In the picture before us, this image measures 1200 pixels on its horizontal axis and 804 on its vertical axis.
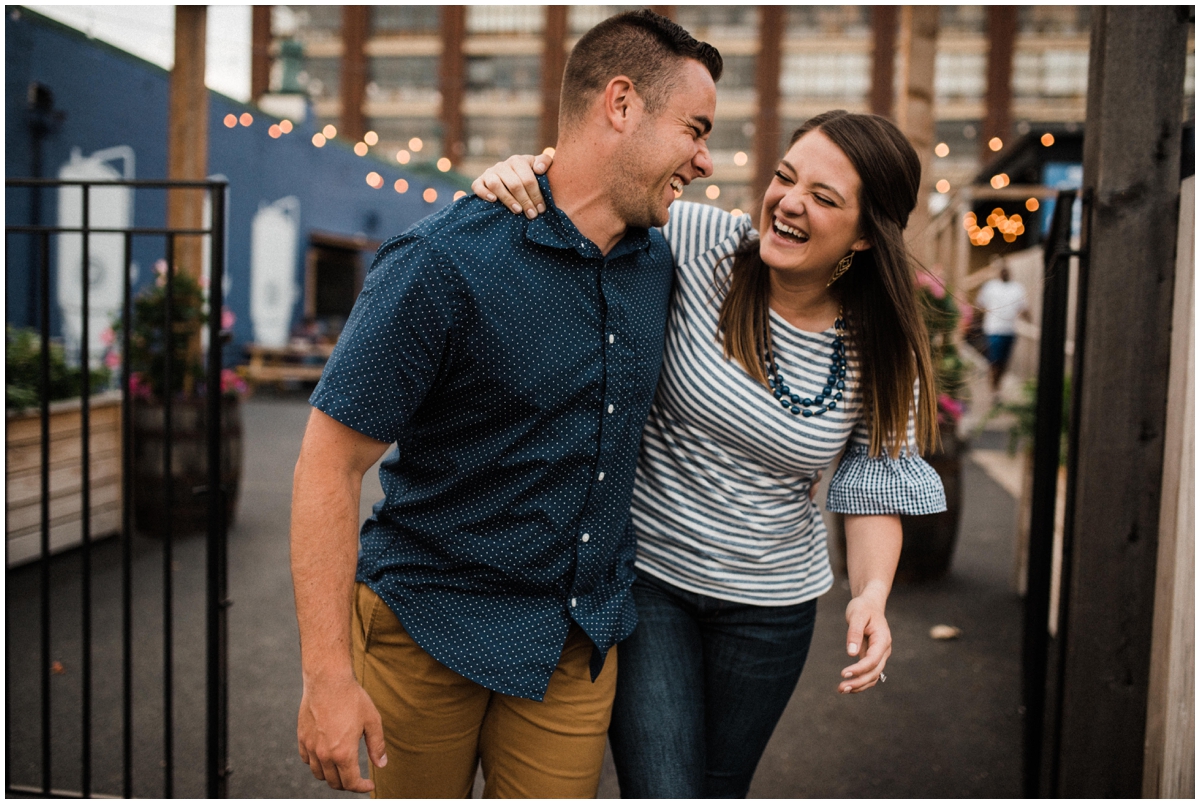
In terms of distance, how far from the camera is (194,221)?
6082mm

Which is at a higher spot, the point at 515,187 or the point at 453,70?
the point at 453,70

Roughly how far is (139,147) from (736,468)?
987 cm

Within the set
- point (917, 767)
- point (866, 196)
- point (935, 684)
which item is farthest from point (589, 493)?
point (935, 684)

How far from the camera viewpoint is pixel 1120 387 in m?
2.29

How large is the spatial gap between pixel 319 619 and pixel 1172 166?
7.37 ft

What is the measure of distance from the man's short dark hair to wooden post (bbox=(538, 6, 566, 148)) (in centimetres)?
3638

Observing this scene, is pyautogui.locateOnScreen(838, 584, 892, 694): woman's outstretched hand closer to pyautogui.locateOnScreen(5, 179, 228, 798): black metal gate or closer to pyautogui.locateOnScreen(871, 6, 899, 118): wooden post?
pyautogui.locateOnScreen(5, 179, 228, 798): black metal gate

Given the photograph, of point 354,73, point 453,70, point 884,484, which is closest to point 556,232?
point 884,484

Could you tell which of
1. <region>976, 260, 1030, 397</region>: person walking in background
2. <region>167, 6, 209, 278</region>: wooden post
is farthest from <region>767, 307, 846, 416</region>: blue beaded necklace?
<region>976, 260, 1030, 397</region>: person walking in background

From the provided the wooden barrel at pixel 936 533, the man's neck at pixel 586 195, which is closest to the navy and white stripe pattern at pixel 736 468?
the man's neck at pixel 586 195

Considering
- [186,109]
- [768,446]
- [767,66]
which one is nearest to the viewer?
[768,446]

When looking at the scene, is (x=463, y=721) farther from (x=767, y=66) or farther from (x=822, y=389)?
(x=767, y=66)

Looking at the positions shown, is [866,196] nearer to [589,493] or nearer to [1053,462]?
[589,493]

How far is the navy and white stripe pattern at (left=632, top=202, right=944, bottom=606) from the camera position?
187cm
